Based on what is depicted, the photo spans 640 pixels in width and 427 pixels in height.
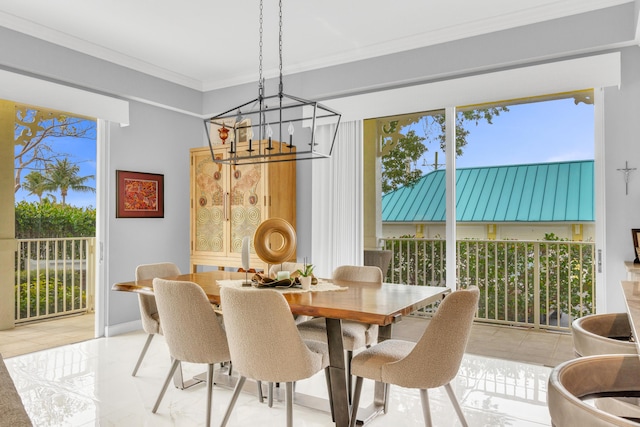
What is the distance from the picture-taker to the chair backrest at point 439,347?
6.74 feet

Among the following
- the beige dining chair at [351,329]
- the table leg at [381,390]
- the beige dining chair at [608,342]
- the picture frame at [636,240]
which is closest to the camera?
the beige dining chair at [608,342]

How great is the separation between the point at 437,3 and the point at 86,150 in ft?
14.1

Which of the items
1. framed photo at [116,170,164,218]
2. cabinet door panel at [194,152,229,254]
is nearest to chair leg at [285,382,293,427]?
cabinet door panel at [194,152,229,254]

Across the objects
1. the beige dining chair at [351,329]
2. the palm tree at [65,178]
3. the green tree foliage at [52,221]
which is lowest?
the beige dining chair at [351,329]

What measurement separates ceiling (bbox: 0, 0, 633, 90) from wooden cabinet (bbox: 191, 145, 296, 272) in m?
1.02

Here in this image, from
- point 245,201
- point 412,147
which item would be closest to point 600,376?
point 412,147

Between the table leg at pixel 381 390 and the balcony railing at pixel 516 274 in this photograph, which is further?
the balcony railing at pixel 516 274

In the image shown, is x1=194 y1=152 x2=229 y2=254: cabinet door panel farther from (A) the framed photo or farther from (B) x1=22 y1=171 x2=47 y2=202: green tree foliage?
(B) x1=22 y1=171 x2=47 y2=202: green tree foliage

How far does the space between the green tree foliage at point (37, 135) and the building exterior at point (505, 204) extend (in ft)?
12.3

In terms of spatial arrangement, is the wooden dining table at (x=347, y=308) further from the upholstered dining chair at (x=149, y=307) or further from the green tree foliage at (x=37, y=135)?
the green tree foliage at (x=37, y=135)

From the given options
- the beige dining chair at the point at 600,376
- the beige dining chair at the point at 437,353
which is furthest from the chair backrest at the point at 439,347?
the beige dining chair at the point at 600,376

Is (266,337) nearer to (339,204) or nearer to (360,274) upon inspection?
(360,274)

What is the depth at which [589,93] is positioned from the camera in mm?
3832

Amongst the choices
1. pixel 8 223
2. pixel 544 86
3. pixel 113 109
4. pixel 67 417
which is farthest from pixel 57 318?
pixel 544 86
